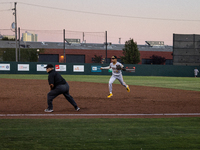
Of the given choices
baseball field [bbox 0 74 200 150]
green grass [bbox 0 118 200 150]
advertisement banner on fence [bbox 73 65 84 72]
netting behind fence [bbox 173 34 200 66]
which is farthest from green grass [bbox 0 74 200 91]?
green grass [bbox 0 118 200 150]

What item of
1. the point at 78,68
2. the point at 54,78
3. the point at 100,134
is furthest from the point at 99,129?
the point at 78,68

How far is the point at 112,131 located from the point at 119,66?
23.9 ft

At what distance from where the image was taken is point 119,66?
13.0 metres

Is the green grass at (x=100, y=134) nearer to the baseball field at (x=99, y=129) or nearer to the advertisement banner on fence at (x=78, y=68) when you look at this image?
the baseball field at (x=99, y=129)

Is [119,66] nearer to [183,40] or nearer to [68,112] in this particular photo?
[68,112]

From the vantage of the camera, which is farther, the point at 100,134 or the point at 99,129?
the point at 99,129

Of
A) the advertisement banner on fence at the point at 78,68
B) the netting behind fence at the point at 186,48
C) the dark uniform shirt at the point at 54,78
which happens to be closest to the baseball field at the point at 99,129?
the dark uniform shirt at the point at 54,78

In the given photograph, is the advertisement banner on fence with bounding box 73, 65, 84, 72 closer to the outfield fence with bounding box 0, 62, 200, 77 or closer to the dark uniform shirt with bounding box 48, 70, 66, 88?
the outfield fence with bounding box 0, 62, 200, 77

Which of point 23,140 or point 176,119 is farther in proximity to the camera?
point 176,119

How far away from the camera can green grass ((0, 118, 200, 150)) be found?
4812 millimetres

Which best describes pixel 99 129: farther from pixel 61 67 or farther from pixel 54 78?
pixel 61 67

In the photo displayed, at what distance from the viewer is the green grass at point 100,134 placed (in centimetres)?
481

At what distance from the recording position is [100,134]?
5.67 m

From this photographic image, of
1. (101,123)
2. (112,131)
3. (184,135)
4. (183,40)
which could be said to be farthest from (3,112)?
(183,40)
